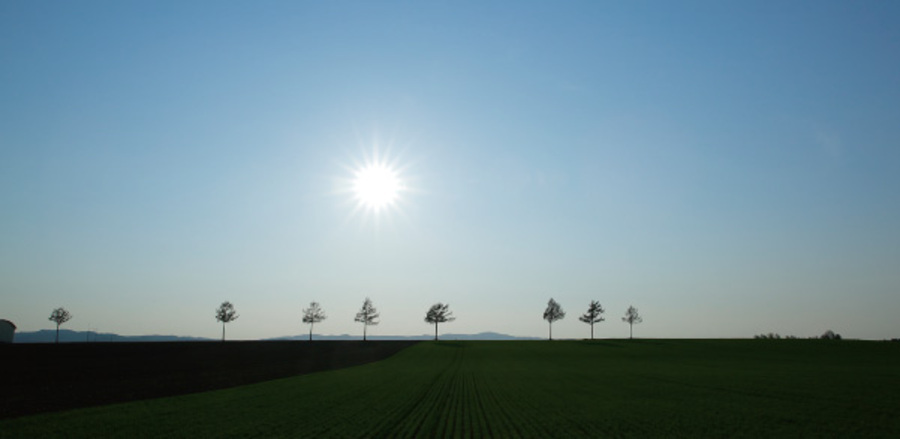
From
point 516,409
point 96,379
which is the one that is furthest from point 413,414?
point 96,379

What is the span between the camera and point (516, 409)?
1058 inches

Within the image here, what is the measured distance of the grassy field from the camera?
21031 mm

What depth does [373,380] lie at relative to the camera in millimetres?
42531

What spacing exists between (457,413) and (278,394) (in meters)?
13.7

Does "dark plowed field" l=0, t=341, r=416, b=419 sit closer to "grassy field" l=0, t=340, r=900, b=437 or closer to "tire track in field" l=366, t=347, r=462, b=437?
"grassy field" l=0, t=340, r=900, b=437

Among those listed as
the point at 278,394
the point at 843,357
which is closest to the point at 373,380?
the point at 278,394

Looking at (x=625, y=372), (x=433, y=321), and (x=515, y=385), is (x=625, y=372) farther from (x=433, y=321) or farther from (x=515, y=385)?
(x=433, y=321)

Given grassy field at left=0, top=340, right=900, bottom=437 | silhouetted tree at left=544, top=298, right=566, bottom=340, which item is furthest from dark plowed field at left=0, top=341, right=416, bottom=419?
silhouetted tree at left=544, top=298, right=566, bottom=340

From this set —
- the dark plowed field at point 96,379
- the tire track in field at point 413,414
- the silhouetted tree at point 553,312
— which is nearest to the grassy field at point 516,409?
the tire track in field at point 413,414

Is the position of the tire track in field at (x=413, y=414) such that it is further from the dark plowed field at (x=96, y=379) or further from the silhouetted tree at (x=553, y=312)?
the silhouetted tree at (x=553, y=312)

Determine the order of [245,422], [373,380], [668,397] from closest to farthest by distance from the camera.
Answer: [245,422]
[668,397]
[373,380]

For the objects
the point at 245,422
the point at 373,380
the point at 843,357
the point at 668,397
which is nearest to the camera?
the point at 245,422

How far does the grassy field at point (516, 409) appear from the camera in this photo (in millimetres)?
21031

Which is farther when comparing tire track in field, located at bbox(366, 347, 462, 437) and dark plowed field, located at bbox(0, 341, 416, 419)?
dark plowed field, located at bbox(0, 341, 416, 419)
